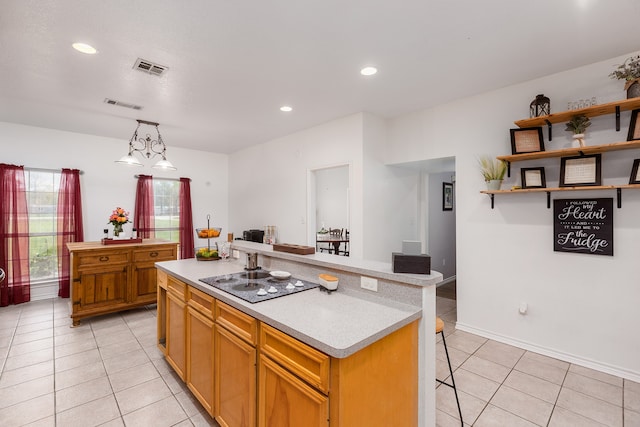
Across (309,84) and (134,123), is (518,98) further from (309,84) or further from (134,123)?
(134,123)

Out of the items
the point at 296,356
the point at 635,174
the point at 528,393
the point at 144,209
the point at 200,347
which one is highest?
the point at 635,174

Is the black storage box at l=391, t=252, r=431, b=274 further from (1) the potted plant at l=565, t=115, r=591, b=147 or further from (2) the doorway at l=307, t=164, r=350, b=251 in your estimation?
(2) the doorway at l=307, t=164, r=350, b=251

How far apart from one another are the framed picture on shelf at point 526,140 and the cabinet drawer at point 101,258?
4.89 metres

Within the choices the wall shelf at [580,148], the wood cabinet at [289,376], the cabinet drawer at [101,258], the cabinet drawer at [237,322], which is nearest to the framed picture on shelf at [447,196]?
the wall shelf at [580,148]

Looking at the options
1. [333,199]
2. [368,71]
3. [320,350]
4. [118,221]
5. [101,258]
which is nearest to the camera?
[320,350]

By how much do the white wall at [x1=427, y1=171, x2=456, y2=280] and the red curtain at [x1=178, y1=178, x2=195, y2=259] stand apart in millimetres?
4850

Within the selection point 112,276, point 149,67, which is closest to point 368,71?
point 149,67

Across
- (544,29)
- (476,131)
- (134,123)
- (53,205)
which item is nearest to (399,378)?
(544,29)

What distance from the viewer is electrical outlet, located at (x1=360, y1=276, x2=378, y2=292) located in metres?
1.77

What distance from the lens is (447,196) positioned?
5.95 metres

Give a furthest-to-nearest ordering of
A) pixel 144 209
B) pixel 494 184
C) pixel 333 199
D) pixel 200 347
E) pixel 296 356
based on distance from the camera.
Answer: pixel 333 199 → pixel 144 209 → pixel 494 184 → pixel 200 347 → pixel 296 356

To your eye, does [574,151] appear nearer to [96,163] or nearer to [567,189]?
[567,189]

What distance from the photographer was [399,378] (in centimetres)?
147

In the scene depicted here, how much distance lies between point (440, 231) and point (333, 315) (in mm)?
4706
